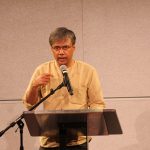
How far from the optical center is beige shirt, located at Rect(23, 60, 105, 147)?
2.91 m

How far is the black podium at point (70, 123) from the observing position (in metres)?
2.29

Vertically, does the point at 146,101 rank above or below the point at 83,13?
below

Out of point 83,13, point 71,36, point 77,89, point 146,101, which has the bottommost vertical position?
point 146,101

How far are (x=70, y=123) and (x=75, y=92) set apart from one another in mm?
552

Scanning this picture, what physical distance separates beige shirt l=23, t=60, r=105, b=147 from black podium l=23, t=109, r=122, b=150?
0.36 meters

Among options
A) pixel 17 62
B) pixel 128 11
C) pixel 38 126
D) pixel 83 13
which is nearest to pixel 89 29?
pixel 83 13

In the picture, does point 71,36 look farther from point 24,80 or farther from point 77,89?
point 24,80

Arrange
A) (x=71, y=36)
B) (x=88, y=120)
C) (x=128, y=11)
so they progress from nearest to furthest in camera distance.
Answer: (x=88, y=120)
(x=71, y=36)
(x=128, y=11)

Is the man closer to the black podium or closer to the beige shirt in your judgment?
the beige shirt

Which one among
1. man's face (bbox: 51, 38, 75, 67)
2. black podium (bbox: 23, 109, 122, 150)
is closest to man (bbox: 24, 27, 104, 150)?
man's face (bbox: 51, 38, 75, 67)

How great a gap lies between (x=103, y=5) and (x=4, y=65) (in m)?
1.27

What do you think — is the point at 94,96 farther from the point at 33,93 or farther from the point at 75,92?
the point at 33,93

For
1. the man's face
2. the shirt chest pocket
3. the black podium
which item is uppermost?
the man's face

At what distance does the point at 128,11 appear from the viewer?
4.20 metres
